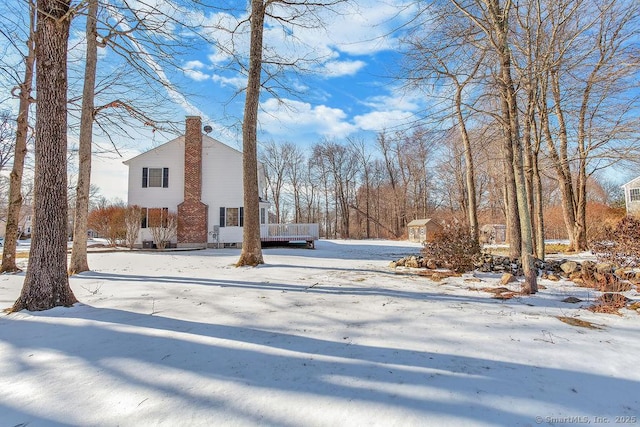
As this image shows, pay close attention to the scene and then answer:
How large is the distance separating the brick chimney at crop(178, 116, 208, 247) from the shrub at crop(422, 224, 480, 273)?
504 inches

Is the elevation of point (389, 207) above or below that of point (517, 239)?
above

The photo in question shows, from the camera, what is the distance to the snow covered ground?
1773mm

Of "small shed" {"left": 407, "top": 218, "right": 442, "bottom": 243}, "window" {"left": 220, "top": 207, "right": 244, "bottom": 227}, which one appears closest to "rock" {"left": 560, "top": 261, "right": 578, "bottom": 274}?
"window" {"left": 220, "top": 207, "right": 244, "bottom": 227}

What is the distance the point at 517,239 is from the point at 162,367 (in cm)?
850

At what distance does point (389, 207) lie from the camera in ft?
124

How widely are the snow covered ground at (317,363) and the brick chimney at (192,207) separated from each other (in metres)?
12.6

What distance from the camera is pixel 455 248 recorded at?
705 centimetres

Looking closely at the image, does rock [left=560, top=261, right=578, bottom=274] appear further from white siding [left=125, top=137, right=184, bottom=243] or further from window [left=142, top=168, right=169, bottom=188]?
window [left=142, top=168, right=169, bottom=188]

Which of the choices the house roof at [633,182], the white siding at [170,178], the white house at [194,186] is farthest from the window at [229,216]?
the house roof at [633,182]

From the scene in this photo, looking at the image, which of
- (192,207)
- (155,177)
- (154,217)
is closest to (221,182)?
(192,207)

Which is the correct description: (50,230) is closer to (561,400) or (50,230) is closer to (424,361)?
(424,361)

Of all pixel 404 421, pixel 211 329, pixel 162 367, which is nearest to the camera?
pixel 404 421

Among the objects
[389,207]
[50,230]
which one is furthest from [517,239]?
[389,207]

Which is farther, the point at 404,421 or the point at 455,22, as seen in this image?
the point at 455,22
